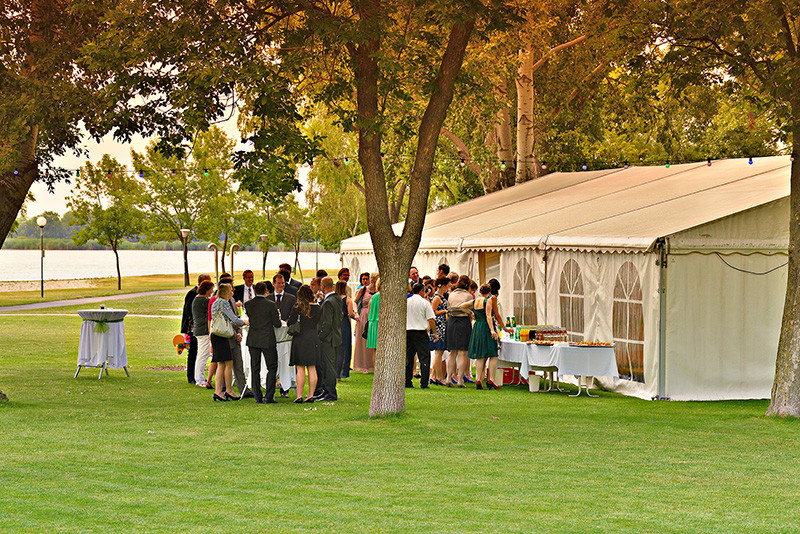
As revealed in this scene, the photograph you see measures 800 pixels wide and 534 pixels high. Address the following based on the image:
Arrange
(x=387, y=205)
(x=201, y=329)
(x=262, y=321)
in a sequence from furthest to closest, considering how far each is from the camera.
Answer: (x=201, y=329)
(x=262, y=321)
(x=387, y=205)

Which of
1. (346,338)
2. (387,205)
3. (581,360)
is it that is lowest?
(581,360)

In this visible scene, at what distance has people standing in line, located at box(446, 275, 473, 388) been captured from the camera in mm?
15500

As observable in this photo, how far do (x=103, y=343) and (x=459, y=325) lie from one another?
5755 millimetres

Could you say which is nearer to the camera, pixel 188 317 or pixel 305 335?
pixel 305 335

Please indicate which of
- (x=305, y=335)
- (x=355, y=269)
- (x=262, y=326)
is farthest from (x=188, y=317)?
(x=355, y=269)

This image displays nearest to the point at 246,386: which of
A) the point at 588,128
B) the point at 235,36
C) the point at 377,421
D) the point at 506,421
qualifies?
the point at 377,421

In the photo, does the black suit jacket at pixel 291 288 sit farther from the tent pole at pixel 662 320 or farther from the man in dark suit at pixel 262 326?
the tent pole at pixel 662 320

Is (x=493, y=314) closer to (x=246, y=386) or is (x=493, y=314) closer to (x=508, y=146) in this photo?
(x=246, y=386)

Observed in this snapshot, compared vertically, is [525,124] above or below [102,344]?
above

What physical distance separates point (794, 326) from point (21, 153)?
1057 cm

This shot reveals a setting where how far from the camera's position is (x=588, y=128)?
107 feet

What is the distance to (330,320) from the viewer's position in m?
13.3

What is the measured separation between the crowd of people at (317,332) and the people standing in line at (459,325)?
0.6 inches

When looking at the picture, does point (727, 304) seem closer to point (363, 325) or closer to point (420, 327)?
point (420, 327)
